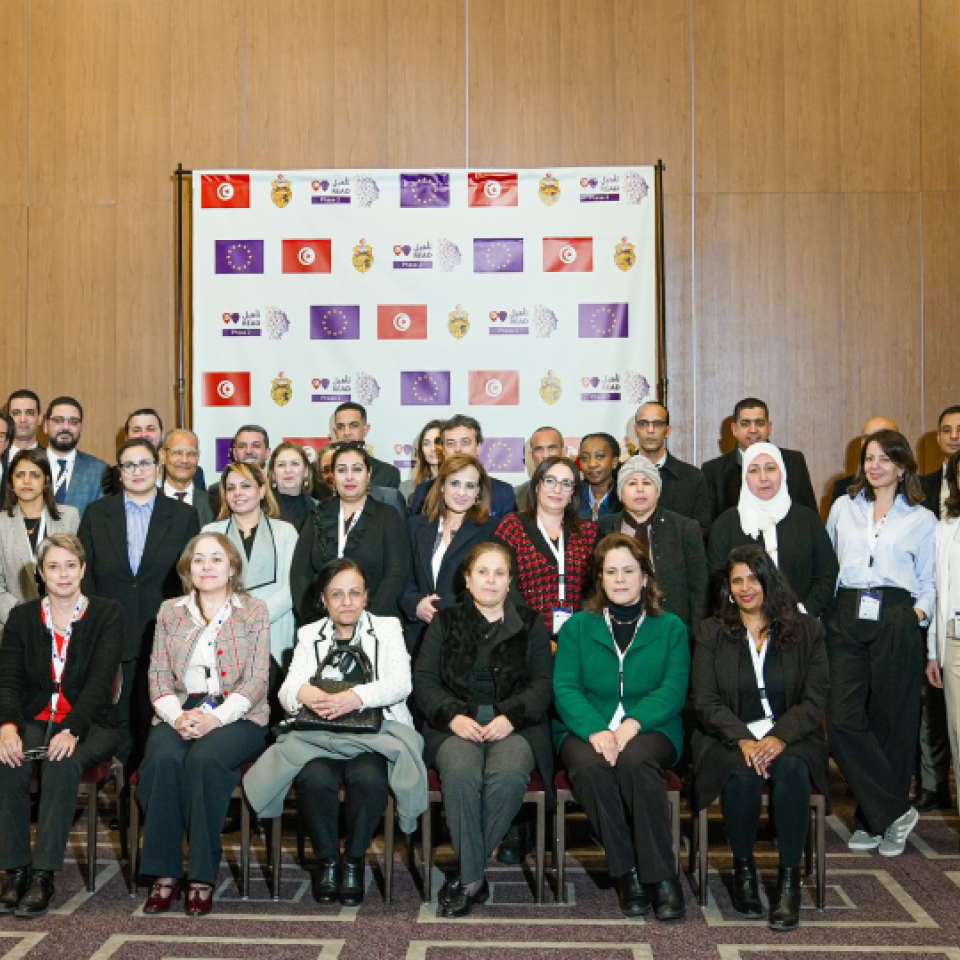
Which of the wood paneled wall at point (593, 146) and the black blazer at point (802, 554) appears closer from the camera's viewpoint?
the black blazer at point (802, 554)

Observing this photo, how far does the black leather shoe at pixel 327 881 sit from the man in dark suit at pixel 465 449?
1.72 m

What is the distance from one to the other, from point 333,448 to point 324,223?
7.15ft

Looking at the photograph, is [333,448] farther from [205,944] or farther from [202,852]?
[205,944]

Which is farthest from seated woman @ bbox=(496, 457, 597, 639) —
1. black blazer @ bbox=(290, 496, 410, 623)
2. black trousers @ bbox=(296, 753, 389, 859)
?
black trousers @ bbox=(296, 753, 389, 859)

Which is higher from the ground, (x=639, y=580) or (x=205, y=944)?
(x=639, y=580)

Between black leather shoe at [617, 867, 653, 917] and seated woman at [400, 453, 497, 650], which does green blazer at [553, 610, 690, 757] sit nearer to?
black leather shoe at [617, 867, 653, 917]

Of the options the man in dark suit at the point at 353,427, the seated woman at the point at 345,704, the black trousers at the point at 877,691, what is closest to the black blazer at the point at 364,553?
the seated woman at the point at 345,704

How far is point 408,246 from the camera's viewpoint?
6730 millimetres

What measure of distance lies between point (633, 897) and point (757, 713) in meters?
0.76

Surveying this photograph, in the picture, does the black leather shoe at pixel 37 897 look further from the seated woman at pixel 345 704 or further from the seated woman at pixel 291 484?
the seated woman at pixel 291 484

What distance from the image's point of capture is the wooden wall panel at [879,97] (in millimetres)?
6789

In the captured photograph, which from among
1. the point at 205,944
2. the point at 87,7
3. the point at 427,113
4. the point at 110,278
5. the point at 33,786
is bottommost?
the point at 205,944

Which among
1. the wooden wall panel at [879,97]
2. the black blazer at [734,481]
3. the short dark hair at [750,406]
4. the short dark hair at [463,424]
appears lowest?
the black blazer at [734,481]

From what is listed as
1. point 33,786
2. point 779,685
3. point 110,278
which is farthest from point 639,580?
point 110,278
